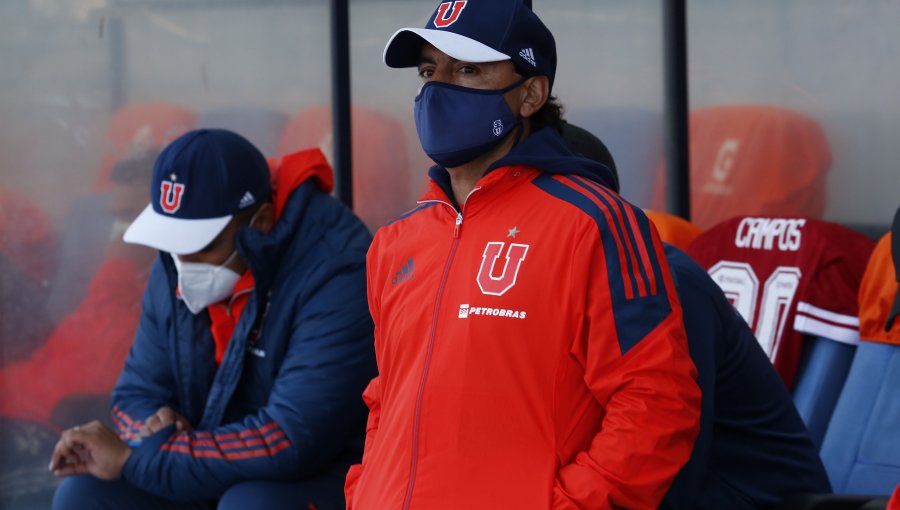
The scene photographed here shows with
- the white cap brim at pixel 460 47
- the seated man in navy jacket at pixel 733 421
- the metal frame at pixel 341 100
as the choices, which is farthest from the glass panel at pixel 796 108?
the white cap brim at pixel 460 47

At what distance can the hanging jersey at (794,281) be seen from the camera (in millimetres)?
2967

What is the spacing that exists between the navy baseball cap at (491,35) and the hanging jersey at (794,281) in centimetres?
113

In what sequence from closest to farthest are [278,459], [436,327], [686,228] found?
[436,327], [278,459], [686,228]

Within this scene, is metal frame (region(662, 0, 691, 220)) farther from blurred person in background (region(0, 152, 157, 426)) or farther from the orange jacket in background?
blurred person in background (region(0, 152, 157, 426))

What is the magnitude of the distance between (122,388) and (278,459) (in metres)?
0.66

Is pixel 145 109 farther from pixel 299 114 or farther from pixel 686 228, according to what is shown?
pixel 686 228

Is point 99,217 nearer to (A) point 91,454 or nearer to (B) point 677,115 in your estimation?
(A) point 91,454

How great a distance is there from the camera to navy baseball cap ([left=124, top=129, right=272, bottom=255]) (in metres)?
2.91

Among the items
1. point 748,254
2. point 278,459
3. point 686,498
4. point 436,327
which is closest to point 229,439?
point 278,459

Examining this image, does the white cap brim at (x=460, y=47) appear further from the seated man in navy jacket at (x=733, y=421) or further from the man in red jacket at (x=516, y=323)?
the seated man in navy jacket at (x=733, y=421)

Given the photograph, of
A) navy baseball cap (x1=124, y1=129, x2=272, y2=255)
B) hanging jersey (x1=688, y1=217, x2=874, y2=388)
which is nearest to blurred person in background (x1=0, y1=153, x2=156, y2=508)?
navy baseball cap (x1=124, y1=129, x2=272, y2=255)

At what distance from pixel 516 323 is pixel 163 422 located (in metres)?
1.32

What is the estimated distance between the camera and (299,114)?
4.38 m

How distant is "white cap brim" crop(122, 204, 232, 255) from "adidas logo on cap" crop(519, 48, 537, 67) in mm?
1076
